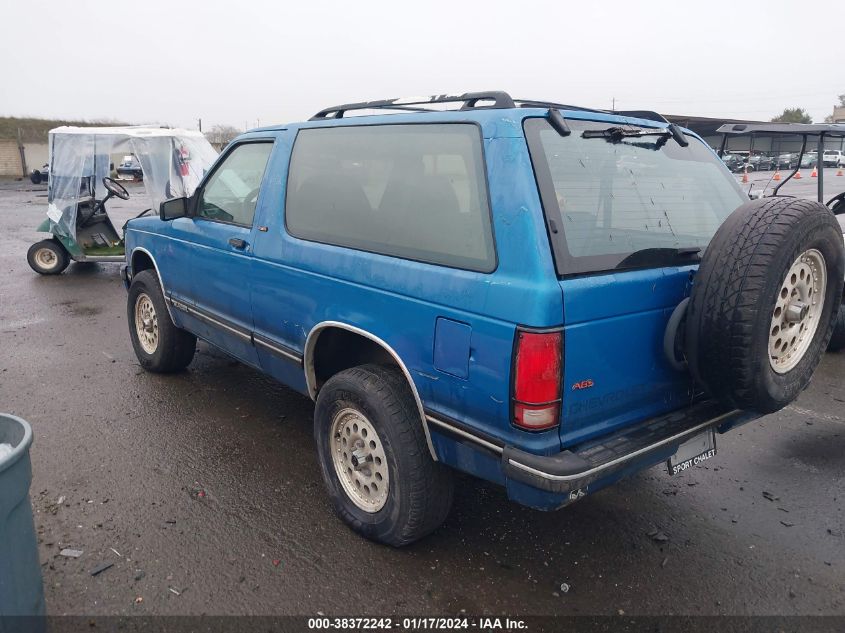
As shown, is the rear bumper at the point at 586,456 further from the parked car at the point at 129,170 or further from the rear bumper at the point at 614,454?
the parked car at the point at 129,170

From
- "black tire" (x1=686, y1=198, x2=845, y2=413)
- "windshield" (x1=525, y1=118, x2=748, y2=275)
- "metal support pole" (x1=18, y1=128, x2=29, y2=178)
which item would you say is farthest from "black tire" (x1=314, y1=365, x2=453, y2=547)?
"metal support pole" (x1=18, y1=128, x2=29, y2=178)

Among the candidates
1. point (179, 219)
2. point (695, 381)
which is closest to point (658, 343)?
point (695, 381)

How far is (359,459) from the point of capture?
306 cm

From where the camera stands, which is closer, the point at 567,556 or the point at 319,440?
the point at 567,556

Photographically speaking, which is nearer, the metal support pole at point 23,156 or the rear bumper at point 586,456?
the rear bumper at point 586,456

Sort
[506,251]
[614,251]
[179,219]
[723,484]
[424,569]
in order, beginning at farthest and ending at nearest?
[179,219], [723,484], [424,569], [614,251], [506,251]

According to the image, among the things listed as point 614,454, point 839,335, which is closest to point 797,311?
point 614,454

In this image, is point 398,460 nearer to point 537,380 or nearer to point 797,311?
point 537,380

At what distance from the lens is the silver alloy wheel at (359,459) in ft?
9.82

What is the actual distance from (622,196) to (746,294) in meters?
0.72

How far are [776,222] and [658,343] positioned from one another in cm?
64

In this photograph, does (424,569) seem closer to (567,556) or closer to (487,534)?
(487,534)

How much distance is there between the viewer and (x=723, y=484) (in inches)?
145

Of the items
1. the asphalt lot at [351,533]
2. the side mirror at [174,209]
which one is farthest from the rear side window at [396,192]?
the asphalt lot at [351,533]
